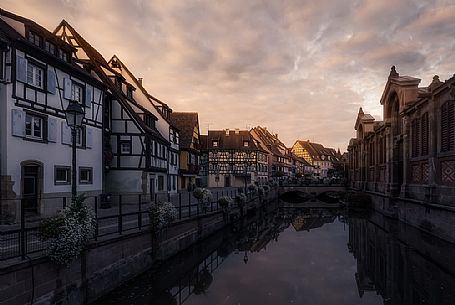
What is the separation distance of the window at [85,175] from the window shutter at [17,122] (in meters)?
5.74

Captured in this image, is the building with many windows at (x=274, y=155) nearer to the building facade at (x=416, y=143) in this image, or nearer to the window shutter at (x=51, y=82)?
the building facade at (x=416, y=143)

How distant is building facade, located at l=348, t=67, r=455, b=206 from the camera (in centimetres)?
2205

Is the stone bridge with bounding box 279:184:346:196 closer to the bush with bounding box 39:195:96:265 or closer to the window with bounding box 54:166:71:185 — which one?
the window with bounding box 54:166:71:185

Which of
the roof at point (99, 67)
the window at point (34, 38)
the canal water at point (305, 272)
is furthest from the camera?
the roof at point (99, 67)

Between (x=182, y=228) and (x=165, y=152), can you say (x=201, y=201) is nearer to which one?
(x=182, y=228)

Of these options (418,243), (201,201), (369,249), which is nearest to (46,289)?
(201,201)

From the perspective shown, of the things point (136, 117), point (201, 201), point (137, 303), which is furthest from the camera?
Result: point (136, 117)

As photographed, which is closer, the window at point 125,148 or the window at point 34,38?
the window at point 34,38

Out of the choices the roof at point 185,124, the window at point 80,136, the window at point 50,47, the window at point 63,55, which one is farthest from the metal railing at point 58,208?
the roof at point 185,124

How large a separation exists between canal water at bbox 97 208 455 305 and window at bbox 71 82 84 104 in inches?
447

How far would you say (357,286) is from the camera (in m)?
14.4

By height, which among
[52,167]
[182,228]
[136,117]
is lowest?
[182,228]

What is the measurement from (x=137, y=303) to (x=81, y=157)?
1326 centimetres

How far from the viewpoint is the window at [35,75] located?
58.6ft
